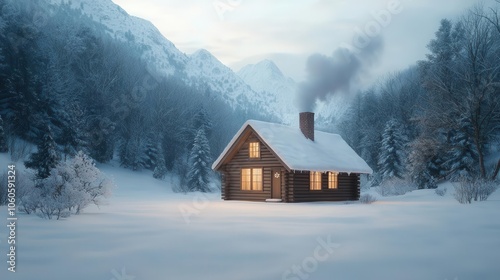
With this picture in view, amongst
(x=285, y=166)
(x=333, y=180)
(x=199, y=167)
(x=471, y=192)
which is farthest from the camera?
(x=199, y=167)

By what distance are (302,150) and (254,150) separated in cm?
338

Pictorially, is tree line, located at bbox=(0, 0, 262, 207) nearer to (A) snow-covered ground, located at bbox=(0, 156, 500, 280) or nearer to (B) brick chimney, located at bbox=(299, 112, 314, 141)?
(B) brick chimney, located at bbox=(299, 112, 314, 141)

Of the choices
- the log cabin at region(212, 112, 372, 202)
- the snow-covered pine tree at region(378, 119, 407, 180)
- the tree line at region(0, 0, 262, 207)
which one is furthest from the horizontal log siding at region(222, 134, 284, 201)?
the snow-covered pine tree at region(378, 119, 407, 180)

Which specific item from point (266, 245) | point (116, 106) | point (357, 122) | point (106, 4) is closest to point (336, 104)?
point (357, 122)

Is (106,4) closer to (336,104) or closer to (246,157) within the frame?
(336,104)

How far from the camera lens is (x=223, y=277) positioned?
6750 mm

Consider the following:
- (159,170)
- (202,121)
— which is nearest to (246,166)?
(159,170)

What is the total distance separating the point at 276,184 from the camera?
1092 inches

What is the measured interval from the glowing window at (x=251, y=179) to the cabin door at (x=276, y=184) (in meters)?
1.15

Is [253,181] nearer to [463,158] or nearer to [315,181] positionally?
[315,181]

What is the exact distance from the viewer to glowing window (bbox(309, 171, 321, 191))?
28391 millimetres

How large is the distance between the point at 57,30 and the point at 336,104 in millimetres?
67951

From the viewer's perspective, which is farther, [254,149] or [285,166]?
[254,149]

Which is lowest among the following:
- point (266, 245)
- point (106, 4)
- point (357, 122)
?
point (266, 245)
